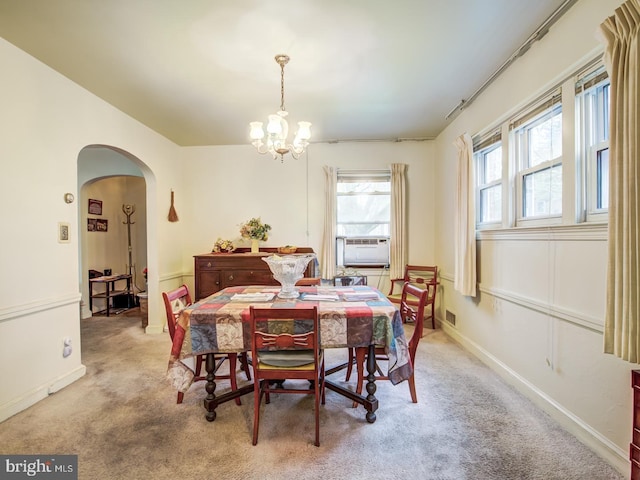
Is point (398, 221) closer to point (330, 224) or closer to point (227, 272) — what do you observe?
point (330, 224)

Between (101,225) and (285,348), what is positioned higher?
(101,225)

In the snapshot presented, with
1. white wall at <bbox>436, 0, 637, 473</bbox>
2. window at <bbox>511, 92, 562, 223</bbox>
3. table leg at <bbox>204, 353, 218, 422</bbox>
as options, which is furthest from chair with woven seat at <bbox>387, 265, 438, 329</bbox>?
table leg at <bbox>204, 353, 218, 422</bbox>

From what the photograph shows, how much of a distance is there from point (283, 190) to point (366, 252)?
1.63 meters

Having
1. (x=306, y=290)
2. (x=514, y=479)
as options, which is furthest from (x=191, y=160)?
(x=514, y=479)

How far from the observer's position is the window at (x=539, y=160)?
202 cm

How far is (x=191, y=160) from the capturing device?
4484mm

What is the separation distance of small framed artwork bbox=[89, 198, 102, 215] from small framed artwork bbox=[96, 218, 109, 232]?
A: 0.13 meters

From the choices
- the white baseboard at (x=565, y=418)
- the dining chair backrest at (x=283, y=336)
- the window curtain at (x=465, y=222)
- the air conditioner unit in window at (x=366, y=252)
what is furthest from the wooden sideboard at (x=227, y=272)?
the white baseboard at (x=565, y=418)

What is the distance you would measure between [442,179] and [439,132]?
2.23ft

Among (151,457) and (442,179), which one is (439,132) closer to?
(442,179)

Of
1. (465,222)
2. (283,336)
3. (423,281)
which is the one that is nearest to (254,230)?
(423,281)

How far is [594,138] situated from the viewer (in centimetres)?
171

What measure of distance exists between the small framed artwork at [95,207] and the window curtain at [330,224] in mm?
4060

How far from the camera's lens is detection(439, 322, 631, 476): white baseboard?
1486mm
